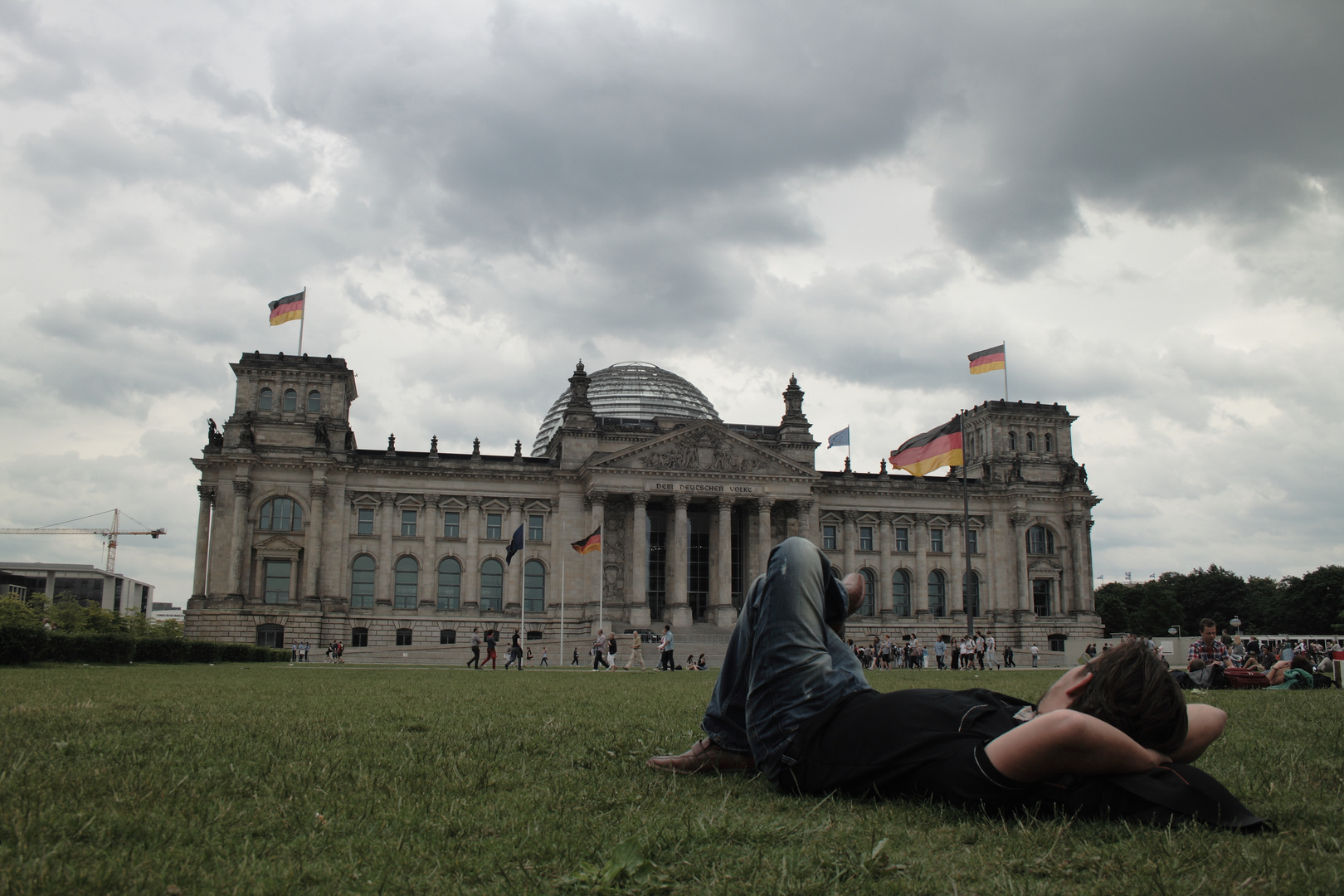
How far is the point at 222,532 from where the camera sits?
64062 millimetres

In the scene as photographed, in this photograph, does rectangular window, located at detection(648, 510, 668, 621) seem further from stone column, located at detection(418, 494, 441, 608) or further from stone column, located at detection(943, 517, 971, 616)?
stone column, located at detection(943, 517, 971, 616)

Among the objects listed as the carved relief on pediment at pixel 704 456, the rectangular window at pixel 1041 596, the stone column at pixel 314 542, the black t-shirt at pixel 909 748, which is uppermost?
the carved relief on pediment at pixel 704 456

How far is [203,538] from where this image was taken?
64438 millimetres

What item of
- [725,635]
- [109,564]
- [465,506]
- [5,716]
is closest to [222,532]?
[465,506]

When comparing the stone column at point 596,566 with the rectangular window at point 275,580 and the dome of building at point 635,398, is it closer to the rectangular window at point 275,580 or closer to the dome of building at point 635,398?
the dome of building at point 635,398

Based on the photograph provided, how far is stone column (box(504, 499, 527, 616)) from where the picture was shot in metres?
68.4

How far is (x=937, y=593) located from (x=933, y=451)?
30398 mm

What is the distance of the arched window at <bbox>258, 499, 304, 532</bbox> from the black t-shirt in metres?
64.6

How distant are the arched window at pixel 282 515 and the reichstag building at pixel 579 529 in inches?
4.4

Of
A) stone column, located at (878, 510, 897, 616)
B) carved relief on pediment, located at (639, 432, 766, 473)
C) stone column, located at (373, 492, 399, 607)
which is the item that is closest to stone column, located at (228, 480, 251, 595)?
stone column, located at (373, 492, 399, 607)

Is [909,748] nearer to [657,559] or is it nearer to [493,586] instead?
[493,586]

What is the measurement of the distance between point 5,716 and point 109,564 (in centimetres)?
21416

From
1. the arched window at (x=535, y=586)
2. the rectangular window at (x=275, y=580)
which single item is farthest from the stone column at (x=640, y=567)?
the rectangular window at (x=275, y=580)

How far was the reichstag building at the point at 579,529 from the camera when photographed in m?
Result: 64.9
